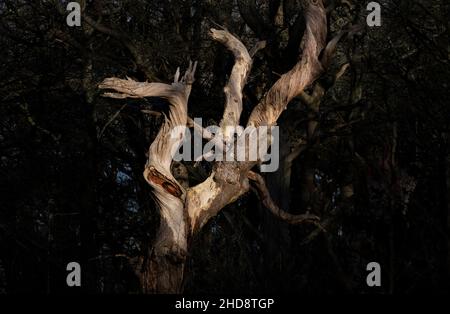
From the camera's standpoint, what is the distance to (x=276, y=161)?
18.4m

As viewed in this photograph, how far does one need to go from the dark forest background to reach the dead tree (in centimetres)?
41

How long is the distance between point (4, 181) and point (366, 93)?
6.91 meters

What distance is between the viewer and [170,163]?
43.8ft

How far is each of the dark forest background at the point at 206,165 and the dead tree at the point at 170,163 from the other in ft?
1.34

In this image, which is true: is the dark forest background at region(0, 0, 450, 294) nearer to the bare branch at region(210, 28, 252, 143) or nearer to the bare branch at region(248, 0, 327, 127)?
the bare branch at region(210, 28, 252, 143)

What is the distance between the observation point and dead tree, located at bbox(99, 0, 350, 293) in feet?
43.4

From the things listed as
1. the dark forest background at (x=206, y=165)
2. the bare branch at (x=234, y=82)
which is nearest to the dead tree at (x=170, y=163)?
the bare branch at (x=234, y=82)

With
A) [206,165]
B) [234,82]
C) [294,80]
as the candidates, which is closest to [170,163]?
[234,82]

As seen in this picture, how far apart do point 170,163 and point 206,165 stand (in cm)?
761

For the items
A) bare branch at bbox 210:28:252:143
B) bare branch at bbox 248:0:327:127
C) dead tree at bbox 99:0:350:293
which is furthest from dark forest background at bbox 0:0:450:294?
bare branch at bbox 248:0:327:127

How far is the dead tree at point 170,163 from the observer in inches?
521
